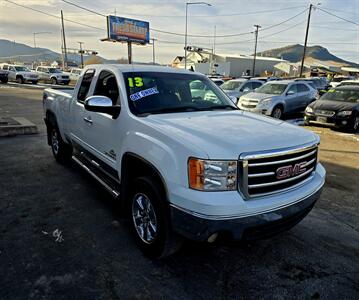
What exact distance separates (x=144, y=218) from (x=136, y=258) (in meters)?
0.41

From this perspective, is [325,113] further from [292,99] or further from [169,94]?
[169,94]

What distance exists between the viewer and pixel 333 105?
10570 mm

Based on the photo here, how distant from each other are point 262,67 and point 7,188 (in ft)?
304

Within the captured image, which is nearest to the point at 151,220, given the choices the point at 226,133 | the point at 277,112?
the point at 226,133

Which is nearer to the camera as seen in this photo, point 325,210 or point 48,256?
point 48,256

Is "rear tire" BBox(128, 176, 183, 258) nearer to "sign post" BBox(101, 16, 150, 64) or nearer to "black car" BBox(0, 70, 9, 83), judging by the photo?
"black car" BBox(0, 70, 9, 83)

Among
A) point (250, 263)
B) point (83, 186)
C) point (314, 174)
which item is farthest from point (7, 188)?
point (314, 174)

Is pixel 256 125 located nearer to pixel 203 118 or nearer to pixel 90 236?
pixel 203 118

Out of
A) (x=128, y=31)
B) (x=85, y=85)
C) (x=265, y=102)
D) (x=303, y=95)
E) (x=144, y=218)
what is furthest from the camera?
(x=128, y=31)

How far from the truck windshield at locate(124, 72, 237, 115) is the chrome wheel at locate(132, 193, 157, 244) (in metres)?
0.95

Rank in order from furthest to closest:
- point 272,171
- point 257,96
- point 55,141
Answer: point 257,96 → point 55,141 → point 272,171

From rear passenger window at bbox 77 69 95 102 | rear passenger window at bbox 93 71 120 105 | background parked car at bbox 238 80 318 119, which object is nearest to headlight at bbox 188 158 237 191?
rear passenger window at bbox 93 71 120 105

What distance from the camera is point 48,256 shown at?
9.91 feet

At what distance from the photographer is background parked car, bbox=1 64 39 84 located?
30844mm
